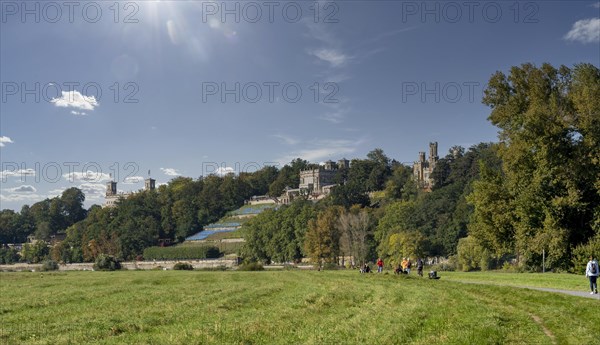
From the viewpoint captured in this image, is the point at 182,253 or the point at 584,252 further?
the point at 182,253

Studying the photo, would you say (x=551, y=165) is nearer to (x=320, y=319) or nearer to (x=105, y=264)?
(x=320, y=319)

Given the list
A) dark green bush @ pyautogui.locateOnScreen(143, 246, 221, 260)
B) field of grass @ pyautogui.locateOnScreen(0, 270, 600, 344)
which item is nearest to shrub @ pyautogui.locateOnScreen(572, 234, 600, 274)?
field of grass @ pyautogui.locateOnScreen(0, 270, 600, 344)

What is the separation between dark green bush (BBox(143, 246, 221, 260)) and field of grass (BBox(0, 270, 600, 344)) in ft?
412

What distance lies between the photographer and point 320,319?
19.0 metres

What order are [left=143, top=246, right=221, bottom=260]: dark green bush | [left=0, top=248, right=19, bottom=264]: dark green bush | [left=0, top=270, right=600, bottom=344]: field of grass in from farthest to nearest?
[left=0, top=248, right=19, bottom=264]: dark green bush
[left=143, top=246, right=221, bottom=260]: dark green bush
[left=0, top=270, right=600, bottom=344]: field of grass

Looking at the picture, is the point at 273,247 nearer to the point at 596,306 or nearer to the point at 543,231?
the point at 543,231

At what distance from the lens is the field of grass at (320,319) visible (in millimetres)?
15375

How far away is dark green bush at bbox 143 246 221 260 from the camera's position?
15325cm

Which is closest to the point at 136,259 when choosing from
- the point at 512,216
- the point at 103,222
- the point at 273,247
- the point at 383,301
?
the point at 103,222

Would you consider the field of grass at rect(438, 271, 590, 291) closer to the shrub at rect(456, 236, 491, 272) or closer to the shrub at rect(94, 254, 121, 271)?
the shrub at rect(456, 236, 491, 272)

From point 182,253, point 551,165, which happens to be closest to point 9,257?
point 182,253

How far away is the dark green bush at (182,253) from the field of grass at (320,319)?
125605 mm

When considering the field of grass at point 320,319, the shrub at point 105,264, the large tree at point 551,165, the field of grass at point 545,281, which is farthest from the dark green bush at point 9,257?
the field of grass at point 545,281

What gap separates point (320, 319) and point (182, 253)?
14356 cm
